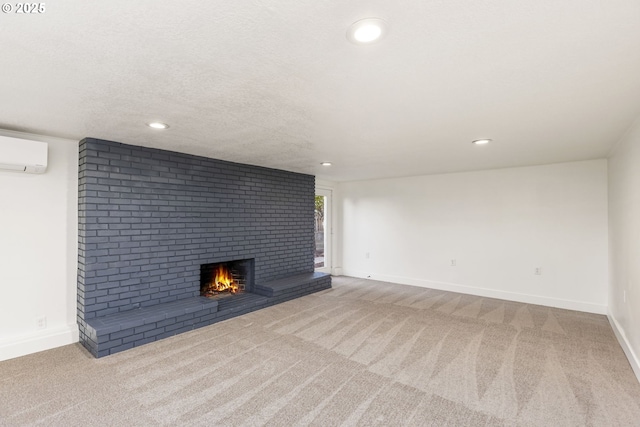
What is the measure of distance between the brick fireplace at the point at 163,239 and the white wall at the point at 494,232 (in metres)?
2.09

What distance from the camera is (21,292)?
2994 millimetres

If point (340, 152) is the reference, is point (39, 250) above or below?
below

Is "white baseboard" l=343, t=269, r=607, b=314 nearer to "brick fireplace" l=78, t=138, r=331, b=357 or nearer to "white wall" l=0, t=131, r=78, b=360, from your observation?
"brick fireplace" l=78, t=138, r=331, b=357

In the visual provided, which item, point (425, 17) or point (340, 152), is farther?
point (340, 152)

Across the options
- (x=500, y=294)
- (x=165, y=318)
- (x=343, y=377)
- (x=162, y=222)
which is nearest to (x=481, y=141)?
(x=343, y=377)

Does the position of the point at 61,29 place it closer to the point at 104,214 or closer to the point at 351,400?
the point at 104,214

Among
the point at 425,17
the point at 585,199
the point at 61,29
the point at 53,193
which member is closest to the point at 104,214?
the point at 53,193

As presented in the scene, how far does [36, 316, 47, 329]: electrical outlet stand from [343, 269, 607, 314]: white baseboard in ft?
17.3

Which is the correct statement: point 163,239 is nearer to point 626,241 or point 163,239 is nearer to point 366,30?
point 366,30

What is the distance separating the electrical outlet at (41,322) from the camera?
308 centimetres

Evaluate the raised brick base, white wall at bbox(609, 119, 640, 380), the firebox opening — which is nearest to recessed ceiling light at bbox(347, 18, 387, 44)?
white wall at bbox(609, 119, 640, 380)

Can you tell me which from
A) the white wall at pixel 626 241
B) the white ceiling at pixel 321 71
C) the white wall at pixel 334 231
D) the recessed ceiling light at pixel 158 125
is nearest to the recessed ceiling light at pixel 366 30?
the white ceiling at pixel 321 71

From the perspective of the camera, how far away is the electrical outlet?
3080 mm

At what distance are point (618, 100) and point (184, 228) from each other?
448cm
